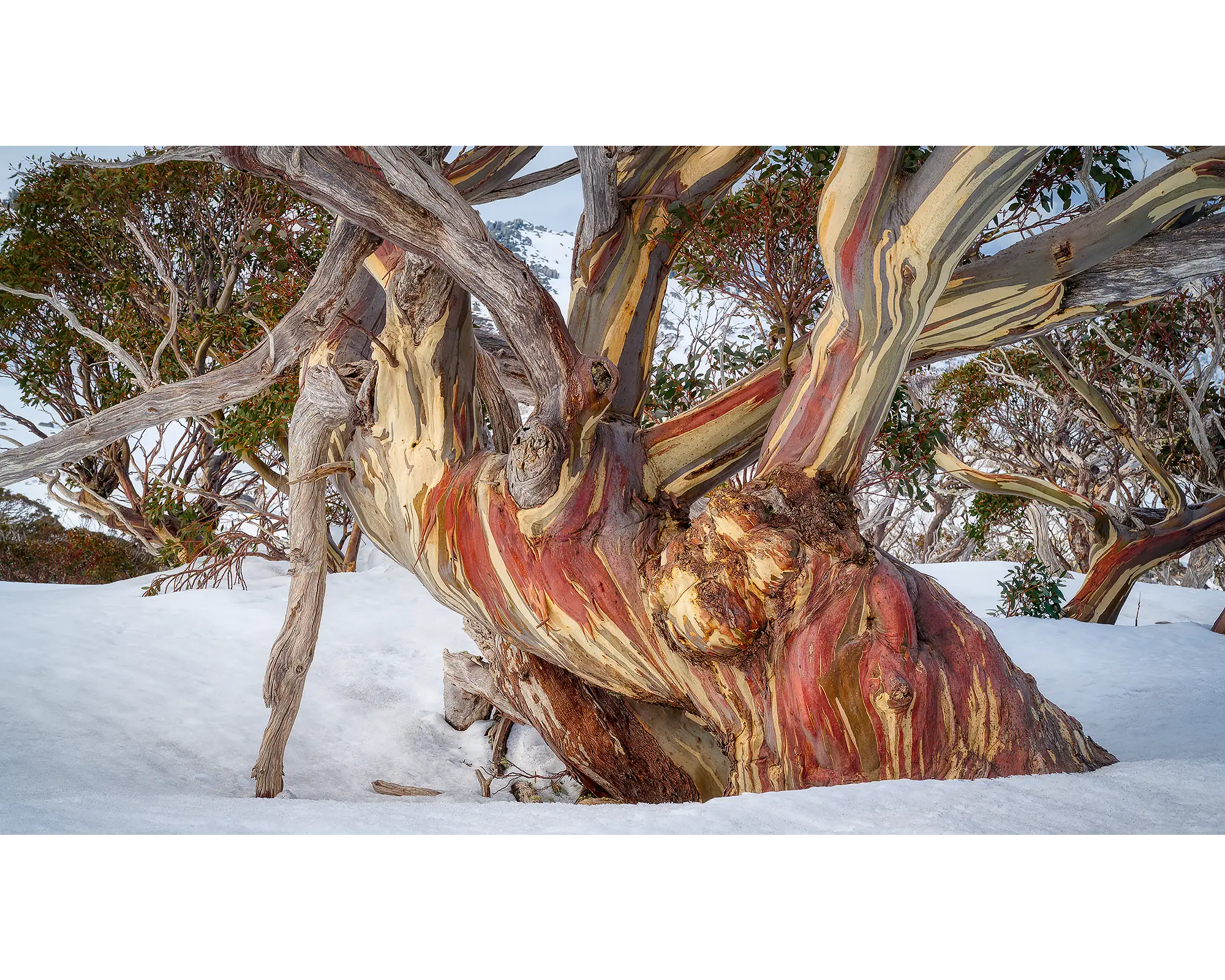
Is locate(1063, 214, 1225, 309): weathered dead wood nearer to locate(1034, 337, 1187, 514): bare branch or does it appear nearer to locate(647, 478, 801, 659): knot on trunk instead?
locate(647, 478, 801, 659): knot on trunk

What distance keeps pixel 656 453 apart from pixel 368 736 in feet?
4.60

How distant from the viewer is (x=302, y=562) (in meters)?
2.65

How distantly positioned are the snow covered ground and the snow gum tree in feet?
0.60

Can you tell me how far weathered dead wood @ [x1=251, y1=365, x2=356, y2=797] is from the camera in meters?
2.53

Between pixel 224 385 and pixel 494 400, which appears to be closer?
pixel 224 385

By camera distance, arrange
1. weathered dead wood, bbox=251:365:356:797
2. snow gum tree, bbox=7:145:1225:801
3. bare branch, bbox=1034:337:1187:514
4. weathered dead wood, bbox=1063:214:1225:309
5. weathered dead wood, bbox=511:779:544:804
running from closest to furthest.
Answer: snow gum tree, bbox=7:145:1225:801 → weathered dead wood, bbox=1063:214:1225:309 → weathered dead wood, bbox=251:365:356:797 → weathered dead wood, bbox=511:779:544:804 → bare branch, bbox=1034:337:1187:514

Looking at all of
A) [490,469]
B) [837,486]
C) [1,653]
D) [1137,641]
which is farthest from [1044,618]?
[1,653]

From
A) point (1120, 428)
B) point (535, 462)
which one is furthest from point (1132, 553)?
point (535, 462)

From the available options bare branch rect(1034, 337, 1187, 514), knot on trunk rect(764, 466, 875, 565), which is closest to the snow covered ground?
knot on trunk rect(764, 466, 875, 565)

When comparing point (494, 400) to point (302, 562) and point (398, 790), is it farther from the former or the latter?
point (398, 790)

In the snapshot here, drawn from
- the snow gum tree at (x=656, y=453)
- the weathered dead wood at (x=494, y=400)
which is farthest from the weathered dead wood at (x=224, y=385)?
the weathered dead wood at (x=494, y=400)

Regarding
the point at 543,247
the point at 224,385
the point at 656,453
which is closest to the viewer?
the point at 656,453

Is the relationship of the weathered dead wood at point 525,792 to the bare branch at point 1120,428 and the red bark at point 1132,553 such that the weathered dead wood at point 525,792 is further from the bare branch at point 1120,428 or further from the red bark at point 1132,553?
the bare branch at point 1120,428
